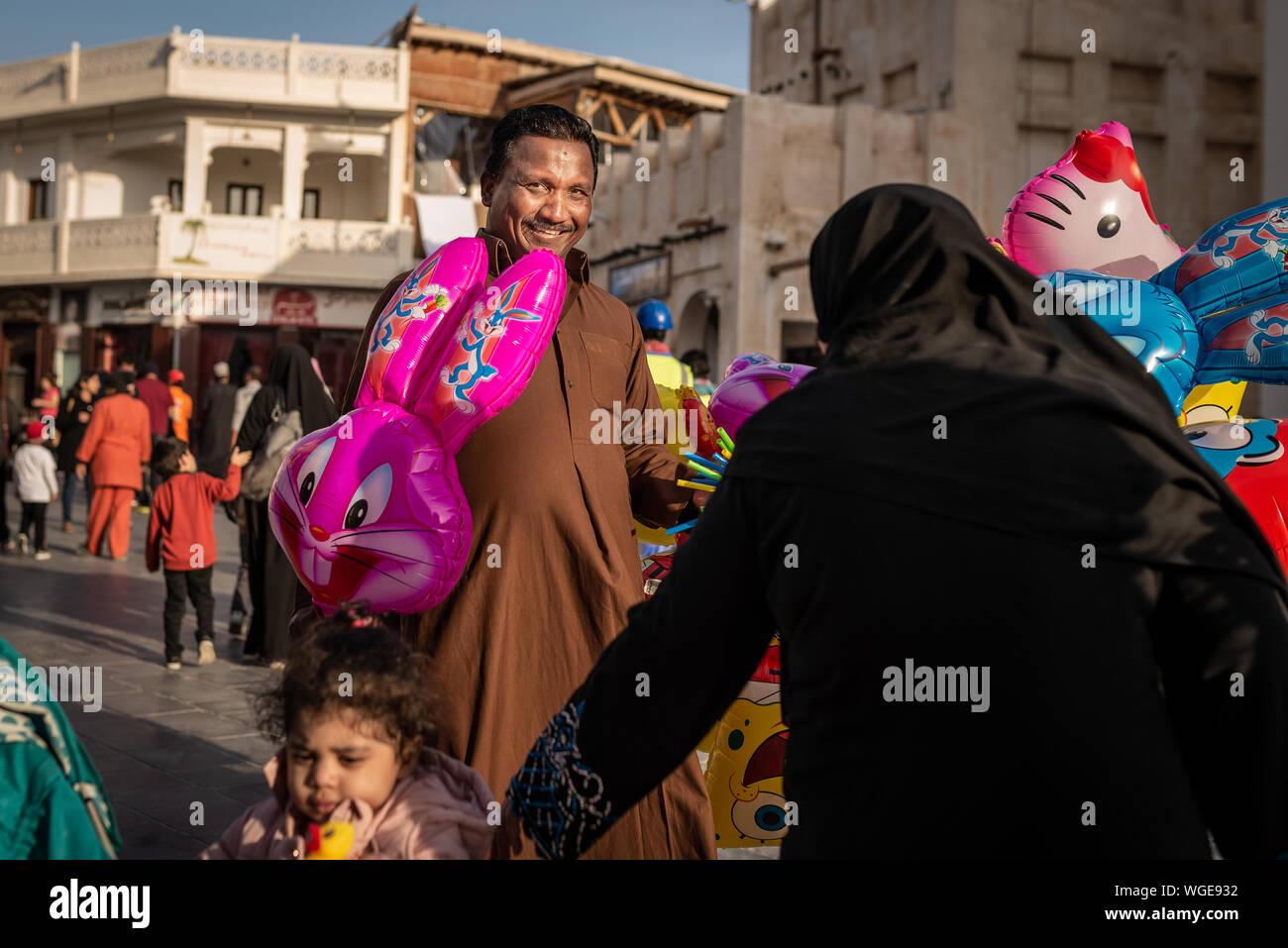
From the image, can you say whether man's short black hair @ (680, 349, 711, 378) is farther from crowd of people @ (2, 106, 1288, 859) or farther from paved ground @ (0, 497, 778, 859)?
crowd of people @ (2, 106, 1288, 859)

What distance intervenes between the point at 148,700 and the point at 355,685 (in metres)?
4.78

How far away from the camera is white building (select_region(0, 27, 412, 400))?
84.3 ft

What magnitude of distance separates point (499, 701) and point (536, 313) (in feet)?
2.59

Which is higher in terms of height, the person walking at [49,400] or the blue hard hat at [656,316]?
the blue hard hat at [656,316]

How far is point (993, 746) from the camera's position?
53.6 inches

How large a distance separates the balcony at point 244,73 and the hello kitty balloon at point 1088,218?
2496 cm

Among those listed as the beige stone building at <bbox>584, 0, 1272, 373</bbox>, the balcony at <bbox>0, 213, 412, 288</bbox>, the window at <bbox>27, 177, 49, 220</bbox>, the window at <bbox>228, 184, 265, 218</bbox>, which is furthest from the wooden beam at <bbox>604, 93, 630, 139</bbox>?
the window at <bbox>27, 177, 49, 220</bbox>

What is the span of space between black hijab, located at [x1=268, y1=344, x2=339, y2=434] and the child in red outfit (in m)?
0.50

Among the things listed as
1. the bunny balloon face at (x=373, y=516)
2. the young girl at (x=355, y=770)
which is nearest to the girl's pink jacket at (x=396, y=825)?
the young girl at (x=355, y=770)

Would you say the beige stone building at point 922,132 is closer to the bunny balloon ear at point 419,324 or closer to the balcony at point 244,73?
the balcony at point 244,73

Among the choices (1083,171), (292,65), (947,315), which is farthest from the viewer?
(292,65)

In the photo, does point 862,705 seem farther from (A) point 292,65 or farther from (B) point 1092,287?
(A) point 292,65

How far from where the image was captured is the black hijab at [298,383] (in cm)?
670
